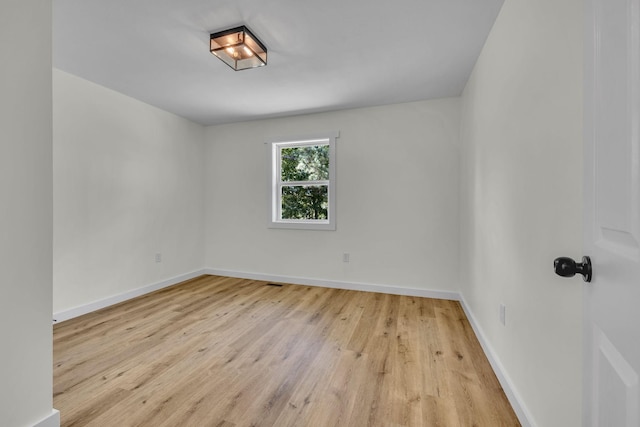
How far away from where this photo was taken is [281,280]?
159 inches

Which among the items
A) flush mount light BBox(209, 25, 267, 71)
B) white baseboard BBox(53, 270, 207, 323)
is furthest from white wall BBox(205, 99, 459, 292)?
flush mount light BBox(209, 25, 267, 71)

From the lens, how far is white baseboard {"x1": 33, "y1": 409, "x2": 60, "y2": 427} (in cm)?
131

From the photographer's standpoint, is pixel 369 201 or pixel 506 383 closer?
pixel 506 383

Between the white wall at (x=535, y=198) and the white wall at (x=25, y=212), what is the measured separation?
7.30ft

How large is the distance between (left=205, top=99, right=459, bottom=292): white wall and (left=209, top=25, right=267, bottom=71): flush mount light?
5.37 feet

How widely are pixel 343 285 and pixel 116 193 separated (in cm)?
294

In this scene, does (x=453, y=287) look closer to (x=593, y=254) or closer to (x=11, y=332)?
(x=593, y=254)

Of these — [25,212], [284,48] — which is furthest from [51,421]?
[284,48]

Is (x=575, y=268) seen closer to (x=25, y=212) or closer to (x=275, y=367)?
(x=275, y=367)

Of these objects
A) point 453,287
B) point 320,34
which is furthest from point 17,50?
point 453,287

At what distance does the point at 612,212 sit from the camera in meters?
0.62

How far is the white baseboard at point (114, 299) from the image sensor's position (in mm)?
2701

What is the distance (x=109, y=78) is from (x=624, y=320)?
12.6 ft

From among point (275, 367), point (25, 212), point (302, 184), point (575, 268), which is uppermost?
point (302, 184)
